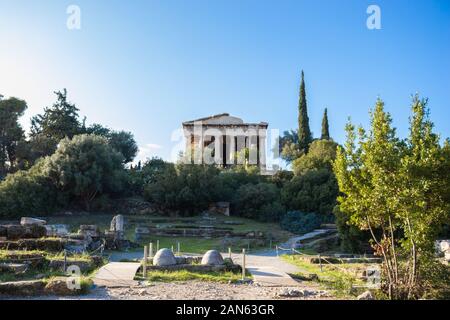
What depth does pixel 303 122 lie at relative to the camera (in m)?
55.9

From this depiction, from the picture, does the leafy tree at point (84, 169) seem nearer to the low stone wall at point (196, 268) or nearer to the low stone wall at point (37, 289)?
the low stone wall at point (196, 268)

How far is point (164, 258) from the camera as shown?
48.4ft

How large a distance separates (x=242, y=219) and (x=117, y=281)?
2577 centimetres

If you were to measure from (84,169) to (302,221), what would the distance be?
1774 centimetres

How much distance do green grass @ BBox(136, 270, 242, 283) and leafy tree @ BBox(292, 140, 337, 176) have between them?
27.2 meters

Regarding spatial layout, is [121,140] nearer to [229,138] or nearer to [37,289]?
[229,138]

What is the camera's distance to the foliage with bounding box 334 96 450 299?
10.0 meters

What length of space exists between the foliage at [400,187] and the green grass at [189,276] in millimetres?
4174

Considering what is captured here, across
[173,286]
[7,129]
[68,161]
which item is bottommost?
[173,286]

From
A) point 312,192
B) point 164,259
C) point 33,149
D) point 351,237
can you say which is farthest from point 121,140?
point 164,259

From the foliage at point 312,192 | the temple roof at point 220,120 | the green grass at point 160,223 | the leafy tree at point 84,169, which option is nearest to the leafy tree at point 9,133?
the leafy tree at point 84,169

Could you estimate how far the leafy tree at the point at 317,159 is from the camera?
42.0 m
